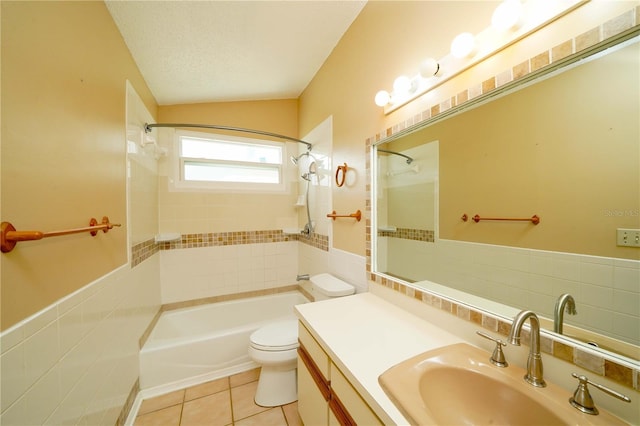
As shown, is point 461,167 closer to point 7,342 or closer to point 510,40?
point 510,40

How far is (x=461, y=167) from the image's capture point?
3.57 feet

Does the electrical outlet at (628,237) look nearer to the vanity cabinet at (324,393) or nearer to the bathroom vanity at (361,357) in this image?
the bathroom vanity at (361,357)

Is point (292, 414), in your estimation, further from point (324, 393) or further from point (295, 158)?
point (295, 158)

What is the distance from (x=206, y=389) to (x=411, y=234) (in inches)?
73.5

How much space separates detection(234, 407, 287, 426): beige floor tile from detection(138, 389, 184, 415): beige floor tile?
52 centimetres

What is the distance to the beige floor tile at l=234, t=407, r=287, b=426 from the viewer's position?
1.35 m

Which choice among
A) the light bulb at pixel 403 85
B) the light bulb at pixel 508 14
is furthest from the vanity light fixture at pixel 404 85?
the light bulb at pixel 508 14

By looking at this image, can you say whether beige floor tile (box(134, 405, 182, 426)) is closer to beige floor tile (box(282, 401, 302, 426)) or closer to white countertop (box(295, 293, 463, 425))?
beige floor tile (box(282, 401, 302, 426))

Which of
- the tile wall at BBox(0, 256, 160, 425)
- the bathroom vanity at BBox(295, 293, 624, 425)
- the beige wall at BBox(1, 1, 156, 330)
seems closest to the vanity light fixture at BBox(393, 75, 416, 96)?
the bathroom vanity at BBox(295, 293, 624, 425)

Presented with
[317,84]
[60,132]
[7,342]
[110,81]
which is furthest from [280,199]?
[7,342]

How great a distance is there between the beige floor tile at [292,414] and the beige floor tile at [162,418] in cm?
67

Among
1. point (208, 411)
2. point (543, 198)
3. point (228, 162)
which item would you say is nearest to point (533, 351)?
point (543, 198)

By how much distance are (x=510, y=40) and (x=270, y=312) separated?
2.64 m

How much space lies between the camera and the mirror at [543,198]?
602mm
